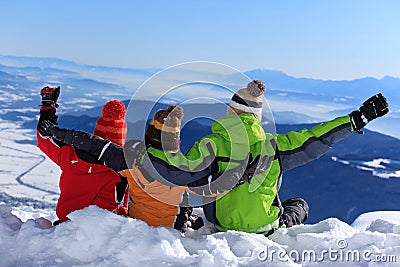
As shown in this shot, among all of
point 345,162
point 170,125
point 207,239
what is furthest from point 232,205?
point 345,162

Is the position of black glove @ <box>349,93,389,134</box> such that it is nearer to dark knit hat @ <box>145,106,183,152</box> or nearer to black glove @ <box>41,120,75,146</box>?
dark knit hat @ <box>145,106,183,152</box>

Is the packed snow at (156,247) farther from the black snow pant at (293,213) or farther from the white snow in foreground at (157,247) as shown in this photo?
the black snow pant at (293,213)

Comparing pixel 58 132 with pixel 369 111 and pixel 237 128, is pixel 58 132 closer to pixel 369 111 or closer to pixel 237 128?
pixel 237 128

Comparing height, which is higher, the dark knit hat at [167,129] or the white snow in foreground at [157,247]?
the dark knit hat at [167,129]

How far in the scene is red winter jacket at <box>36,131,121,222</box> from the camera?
201 inches

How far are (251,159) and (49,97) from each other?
256 centimetres

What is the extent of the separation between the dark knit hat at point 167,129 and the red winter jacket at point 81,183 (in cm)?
106

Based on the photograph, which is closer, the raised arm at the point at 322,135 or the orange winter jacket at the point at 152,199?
the orange winter jacket at the point at 152,199

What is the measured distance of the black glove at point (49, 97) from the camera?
17.4 ft

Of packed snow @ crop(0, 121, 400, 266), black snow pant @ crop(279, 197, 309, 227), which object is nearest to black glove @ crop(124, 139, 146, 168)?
packed snow @ crop(0, 121, 400, 266)

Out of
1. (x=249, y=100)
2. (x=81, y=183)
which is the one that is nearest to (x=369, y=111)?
(x=249, y=100)

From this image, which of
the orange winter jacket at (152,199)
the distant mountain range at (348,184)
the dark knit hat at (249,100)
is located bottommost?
the distant mountain range at (348,184)

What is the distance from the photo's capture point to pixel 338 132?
16.8ft

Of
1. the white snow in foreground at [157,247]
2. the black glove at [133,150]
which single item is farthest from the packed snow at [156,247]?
the black glove at [133,150]
